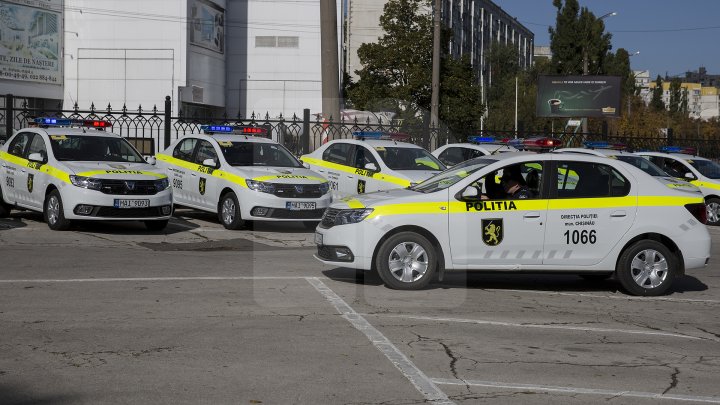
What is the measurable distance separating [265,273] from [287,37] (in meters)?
46.5

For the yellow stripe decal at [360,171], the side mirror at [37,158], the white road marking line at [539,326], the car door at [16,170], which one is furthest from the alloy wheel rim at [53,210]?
the white road marking line at [539,326]

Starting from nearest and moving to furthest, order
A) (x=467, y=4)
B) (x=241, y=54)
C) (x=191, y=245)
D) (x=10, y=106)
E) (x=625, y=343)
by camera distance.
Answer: (x=625, y=343)
(x=191, y=245)
(x=10, y=106)
(x=241, y=54)
(x=467, y=4)

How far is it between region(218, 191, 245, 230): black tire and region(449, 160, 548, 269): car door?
6891 millimetres

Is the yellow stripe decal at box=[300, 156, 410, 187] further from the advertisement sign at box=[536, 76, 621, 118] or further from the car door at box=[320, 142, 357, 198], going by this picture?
the advertisement sign at box=[536, 76, 621, 118]

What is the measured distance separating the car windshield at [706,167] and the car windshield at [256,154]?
10.7 metres

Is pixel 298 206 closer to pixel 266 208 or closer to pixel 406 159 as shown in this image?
pixel 266 208

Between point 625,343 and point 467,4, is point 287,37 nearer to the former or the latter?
point 467,4

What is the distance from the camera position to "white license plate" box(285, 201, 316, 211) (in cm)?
1680

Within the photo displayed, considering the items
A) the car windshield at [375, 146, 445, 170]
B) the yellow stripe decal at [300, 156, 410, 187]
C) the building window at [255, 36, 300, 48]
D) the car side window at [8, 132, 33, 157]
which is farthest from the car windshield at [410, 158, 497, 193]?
the building window at [255, 36, 300, 48]

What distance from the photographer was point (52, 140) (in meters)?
16.6

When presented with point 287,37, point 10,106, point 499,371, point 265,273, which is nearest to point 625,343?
point 499,371

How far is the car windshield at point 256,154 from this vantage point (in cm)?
1773

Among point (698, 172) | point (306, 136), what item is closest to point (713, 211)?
point (698, 172)

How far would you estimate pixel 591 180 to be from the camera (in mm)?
11094
